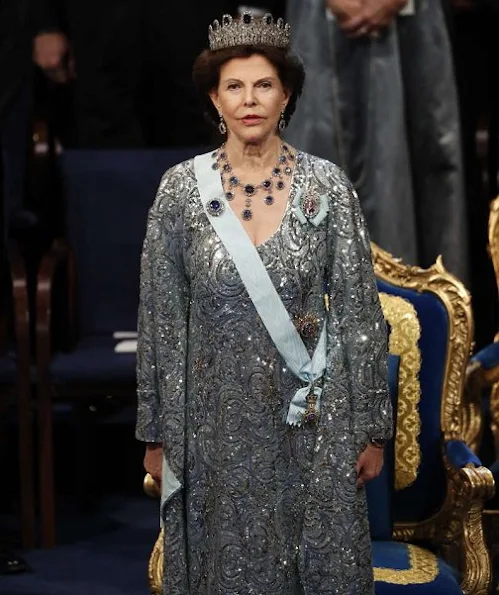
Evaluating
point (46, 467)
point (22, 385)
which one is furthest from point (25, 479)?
point (22, 385)

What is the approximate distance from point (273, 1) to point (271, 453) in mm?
3047

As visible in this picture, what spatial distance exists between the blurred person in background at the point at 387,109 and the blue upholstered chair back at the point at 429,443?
3.59 ft

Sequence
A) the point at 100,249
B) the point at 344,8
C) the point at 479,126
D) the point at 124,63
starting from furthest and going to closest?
the point at 124,63 → the point at 100,249 → the point at 479,126 → the point at 344,8

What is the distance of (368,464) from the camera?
108 inches

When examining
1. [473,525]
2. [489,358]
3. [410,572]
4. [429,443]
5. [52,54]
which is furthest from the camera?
[52,54]

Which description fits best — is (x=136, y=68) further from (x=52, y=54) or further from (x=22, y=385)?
(x=22, y=385)

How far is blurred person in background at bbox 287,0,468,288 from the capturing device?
14.7ft

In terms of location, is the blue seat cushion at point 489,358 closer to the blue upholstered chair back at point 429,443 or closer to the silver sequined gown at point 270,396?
the blue upholstered chair back at point 429,443

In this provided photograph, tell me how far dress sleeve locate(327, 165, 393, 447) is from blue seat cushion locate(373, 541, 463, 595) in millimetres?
457

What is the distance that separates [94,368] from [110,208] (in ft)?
2.23

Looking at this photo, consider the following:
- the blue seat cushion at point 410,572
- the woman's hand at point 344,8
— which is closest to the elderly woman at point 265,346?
the blue seat cushion at point 410,572

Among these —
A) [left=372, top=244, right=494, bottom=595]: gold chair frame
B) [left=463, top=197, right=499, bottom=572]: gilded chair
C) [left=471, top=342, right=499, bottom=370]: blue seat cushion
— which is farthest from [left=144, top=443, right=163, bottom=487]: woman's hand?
[left=471, top=342, right=499, bottom=370]: blue seat cushion

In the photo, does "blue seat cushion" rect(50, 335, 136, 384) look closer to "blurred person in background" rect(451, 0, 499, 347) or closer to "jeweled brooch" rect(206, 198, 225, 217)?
"blurred person in background" rect(451, 0, 499, 347)

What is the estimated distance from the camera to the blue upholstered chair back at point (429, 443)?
3439 millimetres
